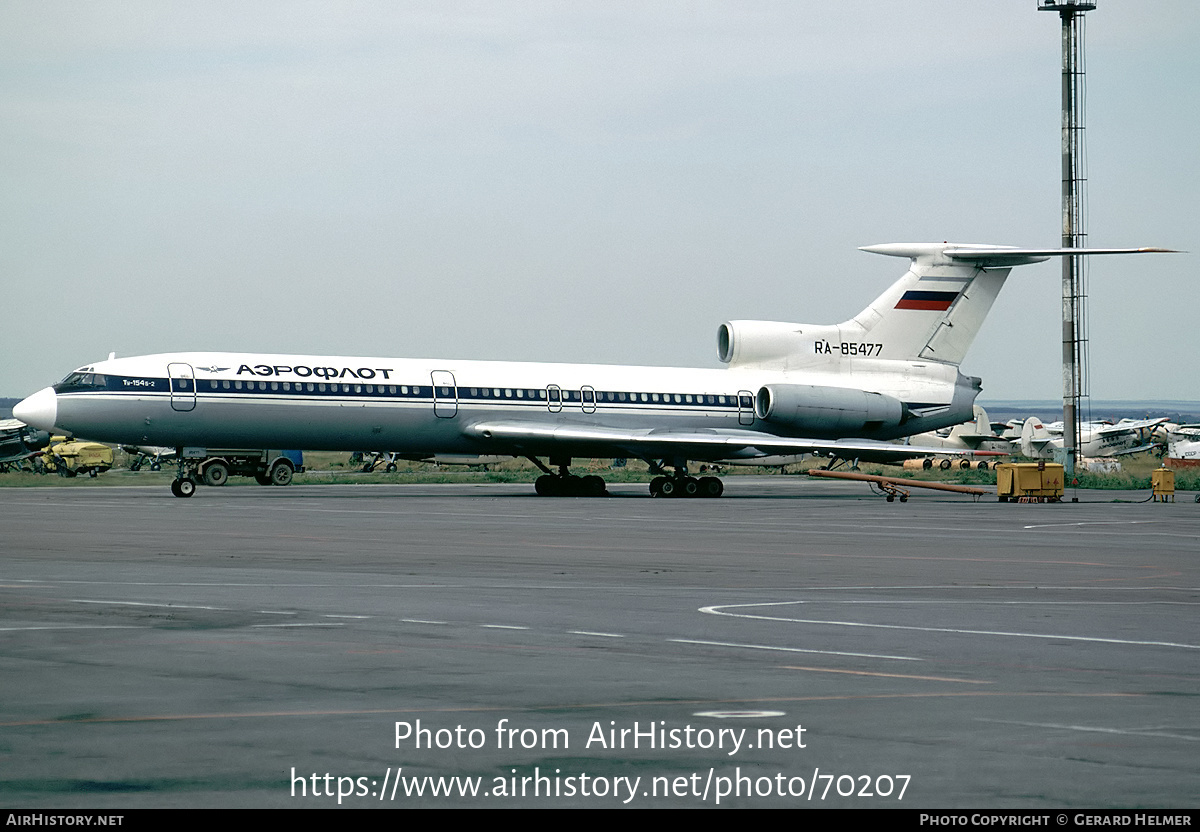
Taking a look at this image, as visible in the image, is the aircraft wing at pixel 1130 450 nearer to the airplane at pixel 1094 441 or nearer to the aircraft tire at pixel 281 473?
the airplane at pixel 1094 441

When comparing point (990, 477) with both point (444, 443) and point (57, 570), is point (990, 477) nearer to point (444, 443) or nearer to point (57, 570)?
point (444, 443)

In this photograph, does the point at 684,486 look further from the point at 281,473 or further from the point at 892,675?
the point at 892,675

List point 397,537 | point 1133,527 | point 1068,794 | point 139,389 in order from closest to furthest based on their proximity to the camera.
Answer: point 1068,794 < point 397,537 < point 1133,527 < point 139,389

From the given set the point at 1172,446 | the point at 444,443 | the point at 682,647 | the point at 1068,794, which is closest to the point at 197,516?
the point at 444,443

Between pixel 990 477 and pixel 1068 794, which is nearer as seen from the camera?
pixel 1068 794

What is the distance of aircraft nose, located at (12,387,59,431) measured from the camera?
41656mm

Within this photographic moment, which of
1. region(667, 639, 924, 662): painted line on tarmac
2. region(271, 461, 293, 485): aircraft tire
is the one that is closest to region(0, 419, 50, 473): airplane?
region(271, 461, 293, 485): aircraft tire

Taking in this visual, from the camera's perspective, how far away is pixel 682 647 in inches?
460

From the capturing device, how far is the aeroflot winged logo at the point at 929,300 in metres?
50.8

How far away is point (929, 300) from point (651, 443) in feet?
37.0

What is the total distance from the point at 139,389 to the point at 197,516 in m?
11.2

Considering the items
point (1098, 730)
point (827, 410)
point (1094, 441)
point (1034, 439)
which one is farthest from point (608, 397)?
point (1094, 441)

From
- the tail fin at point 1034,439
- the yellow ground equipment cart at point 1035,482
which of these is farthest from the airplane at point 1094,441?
the yellow ground equipment cart at point 1035,482

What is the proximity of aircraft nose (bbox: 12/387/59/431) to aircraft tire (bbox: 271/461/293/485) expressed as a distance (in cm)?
1342
